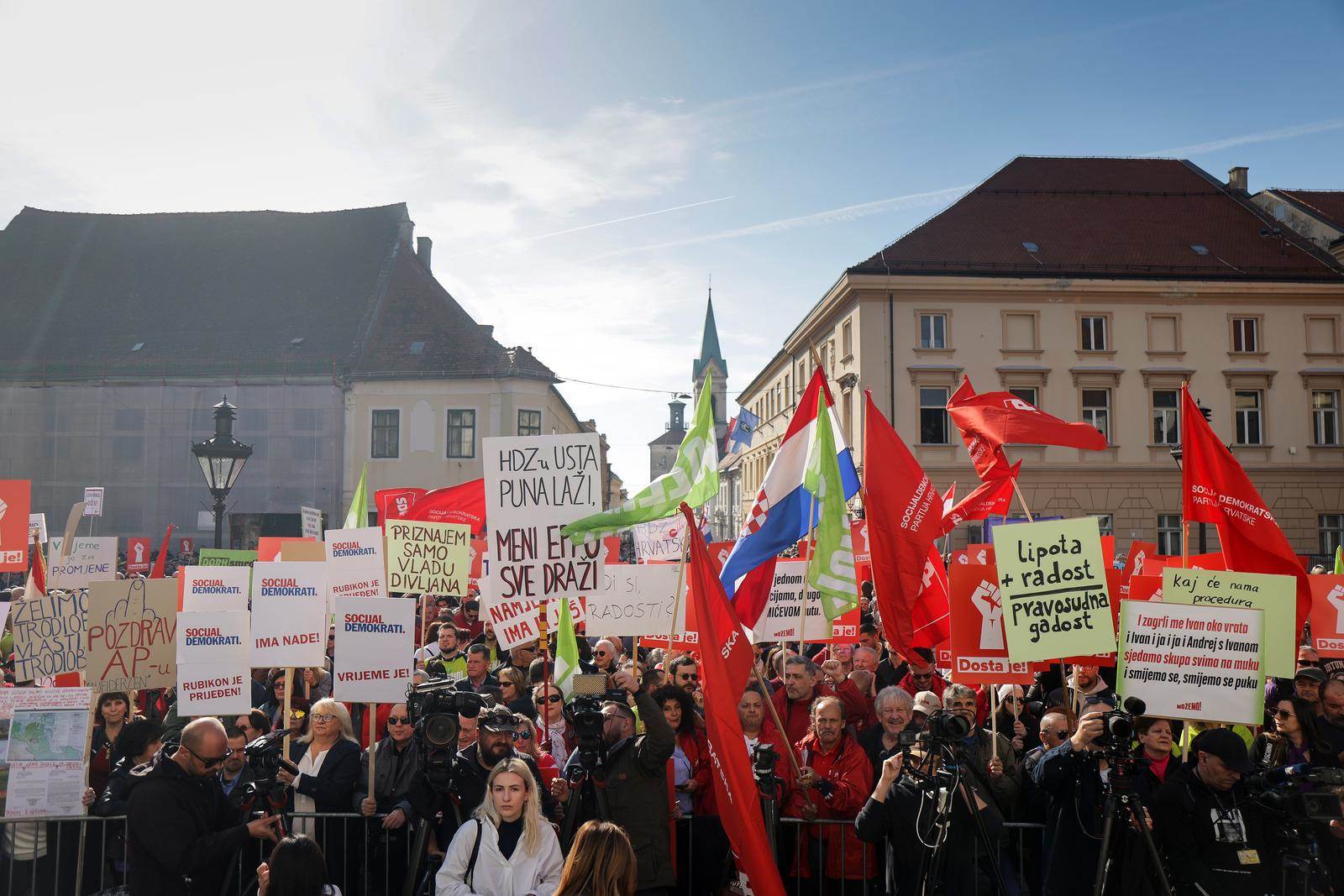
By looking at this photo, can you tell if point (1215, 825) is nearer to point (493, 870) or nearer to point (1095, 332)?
point (493, 870)

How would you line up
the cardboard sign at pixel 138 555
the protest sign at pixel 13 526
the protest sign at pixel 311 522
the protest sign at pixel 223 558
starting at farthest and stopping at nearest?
the cardboard sign at pixel 138 555 → the protest sign at pixel 311 522 → the protest sign at pixel 223 558 → the protest sign at pixel 13 526

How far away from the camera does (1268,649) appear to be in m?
6.92

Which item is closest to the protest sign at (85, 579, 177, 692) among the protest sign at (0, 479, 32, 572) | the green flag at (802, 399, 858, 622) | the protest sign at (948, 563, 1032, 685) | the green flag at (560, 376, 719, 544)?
the green flag at (560, 376, 719, 544)

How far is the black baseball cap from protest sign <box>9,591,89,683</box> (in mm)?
7495

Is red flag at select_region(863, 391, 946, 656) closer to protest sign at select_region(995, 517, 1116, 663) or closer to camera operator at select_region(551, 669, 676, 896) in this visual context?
protest sign at select_region(995, 517, 1116, 663)

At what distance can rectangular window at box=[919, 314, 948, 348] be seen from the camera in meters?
35.7

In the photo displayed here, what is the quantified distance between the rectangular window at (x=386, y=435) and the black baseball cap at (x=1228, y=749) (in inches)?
1419

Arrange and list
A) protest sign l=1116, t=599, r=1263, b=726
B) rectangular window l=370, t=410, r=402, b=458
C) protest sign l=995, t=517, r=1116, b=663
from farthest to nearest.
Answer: rectangular window l=370, t=410, r=402, b=458 < protest sign l=995, t=517, r=1116, b=663 < protest sign l=1116, t=599, r=1263, b=726

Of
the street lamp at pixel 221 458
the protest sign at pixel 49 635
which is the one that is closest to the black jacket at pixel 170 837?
the protest sign at pixel 49 635

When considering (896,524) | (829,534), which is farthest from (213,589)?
(896,524)

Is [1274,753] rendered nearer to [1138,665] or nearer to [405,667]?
[1138,665]

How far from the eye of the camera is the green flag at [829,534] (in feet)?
26.7

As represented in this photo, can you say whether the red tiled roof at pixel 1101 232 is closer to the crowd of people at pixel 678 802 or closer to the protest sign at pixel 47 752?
the crowd of people at pixel 678 802

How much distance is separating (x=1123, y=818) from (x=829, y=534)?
11.3 ft
